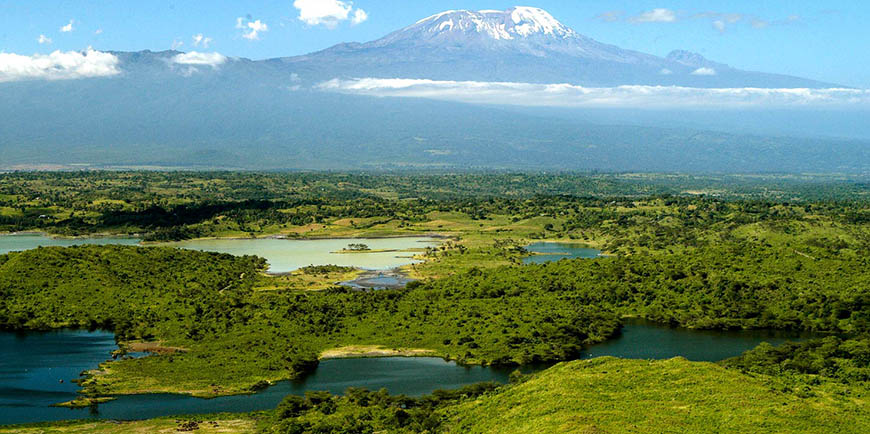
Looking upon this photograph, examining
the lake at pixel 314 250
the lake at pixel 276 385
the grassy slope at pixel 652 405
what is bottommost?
the lake at pixel 276 385

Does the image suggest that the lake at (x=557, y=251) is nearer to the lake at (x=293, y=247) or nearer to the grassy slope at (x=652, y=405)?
the lake at (x=293, y=247)

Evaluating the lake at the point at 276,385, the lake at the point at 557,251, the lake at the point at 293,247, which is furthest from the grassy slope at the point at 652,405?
the lake at the point at 557,251

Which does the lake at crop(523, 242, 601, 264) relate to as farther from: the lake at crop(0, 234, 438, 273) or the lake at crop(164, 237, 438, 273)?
the lake at crop(0, 234, 438, 273)

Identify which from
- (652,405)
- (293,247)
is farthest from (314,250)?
(652,405)

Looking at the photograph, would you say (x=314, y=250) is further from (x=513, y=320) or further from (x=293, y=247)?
(x=513, y=320)

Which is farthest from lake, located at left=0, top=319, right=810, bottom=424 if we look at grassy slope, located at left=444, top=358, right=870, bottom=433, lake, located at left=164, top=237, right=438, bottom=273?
lake, located at left=164, top=237, right=438, bottom=273

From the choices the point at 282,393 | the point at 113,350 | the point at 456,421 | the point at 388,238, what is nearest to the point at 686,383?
the point at 456,421
